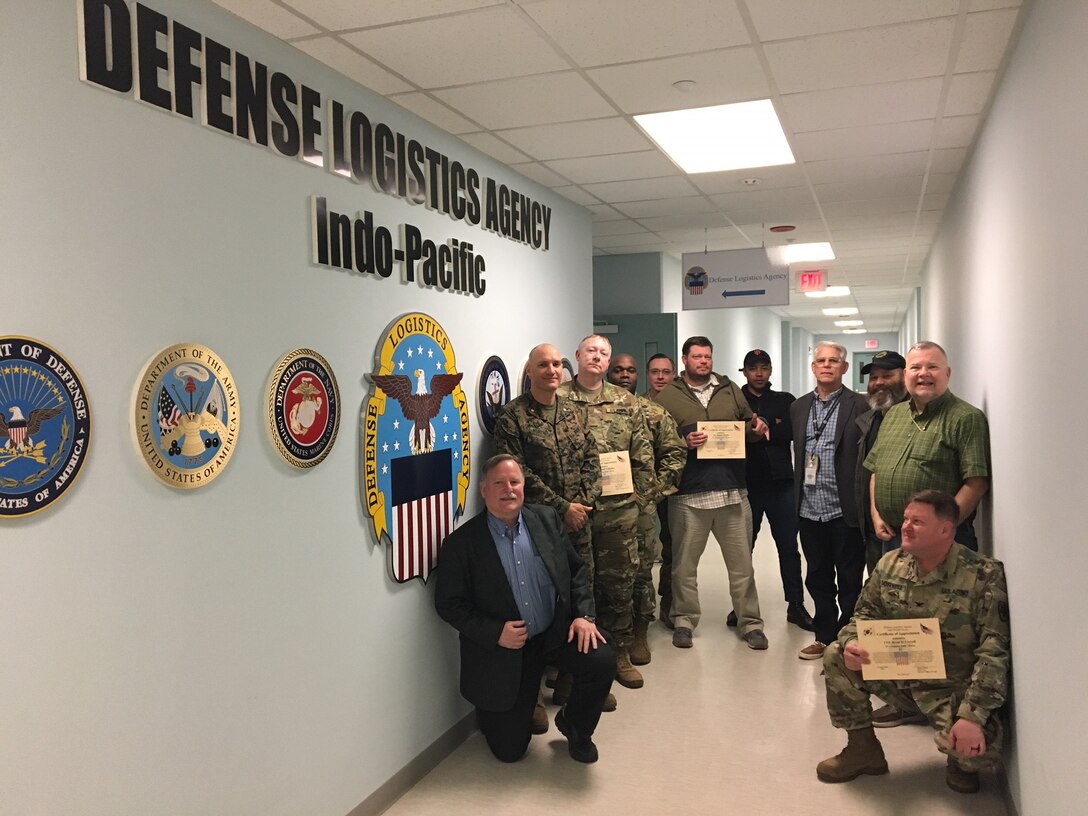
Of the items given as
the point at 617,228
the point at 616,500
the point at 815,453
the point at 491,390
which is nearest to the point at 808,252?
the point at 617,228

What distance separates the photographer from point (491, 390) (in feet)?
13.2

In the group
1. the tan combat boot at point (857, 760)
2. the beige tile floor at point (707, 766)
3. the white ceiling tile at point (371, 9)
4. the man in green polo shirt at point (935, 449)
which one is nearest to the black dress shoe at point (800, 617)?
the beige tile floor at point (707, 766)

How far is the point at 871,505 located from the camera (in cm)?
392

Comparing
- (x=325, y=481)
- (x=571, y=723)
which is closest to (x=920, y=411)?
(x=571, y=723)

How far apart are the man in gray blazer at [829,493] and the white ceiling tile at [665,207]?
52.7 inches

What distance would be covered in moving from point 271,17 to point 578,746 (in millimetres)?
2892

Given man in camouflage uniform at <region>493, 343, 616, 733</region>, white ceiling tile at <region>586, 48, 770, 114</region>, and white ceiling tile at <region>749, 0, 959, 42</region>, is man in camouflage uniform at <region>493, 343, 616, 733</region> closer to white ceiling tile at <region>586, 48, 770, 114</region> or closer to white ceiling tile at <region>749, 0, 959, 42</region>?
white ceiling tile at <region>586, 48, 770, 114</region>

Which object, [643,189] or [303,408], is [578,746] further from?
[643,189]

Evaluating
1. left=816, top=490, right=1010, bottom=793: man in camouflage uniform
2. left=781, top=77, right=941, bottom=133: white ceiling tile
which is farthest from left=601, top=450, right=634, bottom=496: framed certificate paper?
left=781, top=77, right=941, bottom=133: white ceiling tile

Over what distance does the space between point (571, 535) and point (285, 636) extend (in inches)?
66.5

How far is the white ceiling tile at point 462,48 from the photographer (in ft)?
8.26

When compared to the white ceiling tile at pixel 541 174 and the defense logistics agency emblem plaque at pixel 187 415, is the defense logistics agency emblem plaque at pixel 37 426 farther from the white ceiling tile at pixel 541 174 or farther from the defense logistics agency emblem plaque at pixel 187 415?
the white ceiling tile at pixel 541 174

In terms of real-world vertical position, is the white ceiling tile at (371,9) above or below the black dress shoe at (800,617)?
above

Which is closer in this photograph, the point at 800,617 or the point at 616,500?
the point at 616,500
